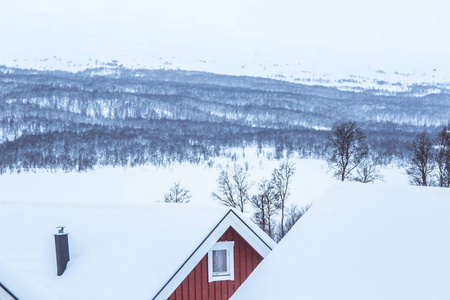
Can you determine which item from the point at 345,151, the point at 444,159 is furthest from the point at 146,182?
the point at 444,159

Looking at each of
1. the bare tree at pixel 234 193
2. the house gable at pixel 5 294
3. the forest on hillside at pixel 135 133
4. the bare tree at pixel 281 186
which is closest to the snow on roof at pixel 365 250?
the house gable at pixel 5 294

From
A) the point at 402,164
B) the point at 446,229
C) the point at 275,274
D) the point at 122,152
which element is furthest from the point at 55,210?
the point at 122,152

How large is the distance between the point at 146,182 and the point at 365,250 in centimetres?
10823

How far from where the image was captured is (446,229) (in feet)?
23.0

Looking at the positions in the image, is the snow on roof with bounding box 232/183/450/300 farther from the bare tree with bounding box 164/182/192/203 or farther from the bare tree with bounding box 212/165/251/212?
the bare tree with bounding box 164/182/192/203

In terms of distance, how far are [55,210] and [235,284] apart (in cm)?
485

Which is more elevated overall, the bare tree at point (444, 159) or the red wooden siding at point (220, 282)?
the red wooden siding at point (220, 282)

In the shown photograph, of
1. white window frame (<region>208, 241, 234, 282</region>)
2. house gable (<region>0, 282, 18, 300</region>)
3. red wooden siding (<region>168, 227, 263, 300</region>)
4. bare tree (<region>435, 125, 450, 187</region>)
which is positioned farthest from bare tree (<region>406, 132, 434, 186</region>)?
house gable (<region>0, 282, 18, 300</region>)

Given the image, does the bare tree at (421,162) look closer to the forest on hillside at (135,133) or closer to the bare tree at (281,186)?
the bare tree at (281,186)

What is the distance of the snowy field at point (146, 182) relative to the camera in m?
97.1

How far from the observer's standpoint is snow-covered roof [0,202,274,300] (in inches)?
475

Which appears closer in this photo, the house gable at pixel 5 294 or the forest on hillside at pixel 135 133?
the house gable at pixel 5 294

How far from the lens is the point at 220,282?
13.4m

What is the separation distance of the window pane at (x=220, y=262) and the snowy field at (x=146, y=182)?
6628 centimetres
